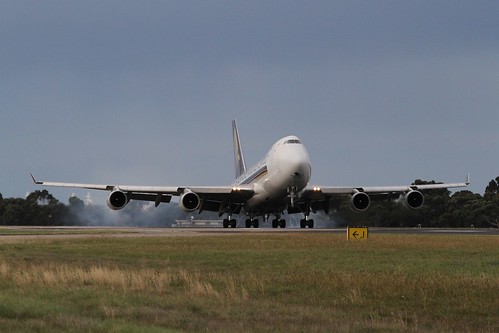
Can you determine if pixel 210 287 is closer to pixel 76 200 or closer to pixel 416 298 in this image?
pixel 416 298

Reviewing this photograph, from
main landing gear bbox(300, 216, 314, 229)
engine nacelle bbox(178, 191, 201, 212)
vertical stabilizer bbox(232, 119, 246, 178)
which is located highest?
vertical stabilizer bbox(232, 119, 246, 178)

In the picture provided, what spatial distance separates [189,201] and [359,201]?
14985 mm

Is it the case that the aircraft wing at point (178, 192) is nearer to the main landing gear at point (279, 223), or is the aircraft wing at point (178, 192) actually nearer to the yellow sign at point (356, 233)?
the main landing gear at point (279, 223)

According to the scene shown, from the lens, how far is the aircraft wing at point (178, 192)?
6888cm

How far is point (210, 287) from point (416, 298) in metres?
4.48

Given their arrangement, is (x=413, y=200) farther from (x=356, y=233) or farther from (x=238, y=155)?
(x=238, y=155)

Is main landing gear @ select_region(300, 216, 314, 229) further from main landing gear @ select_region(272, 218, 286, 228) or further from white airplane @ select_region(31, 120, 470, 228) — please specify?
main landing gear @ select_region(272, 218, 286, 228)

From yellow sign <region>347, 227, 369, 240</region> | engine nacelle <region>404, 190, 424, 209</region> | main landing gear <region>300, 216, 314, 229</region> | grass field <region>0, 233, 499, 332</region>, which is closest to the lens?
grass field <region>0, 233, 499, 332</region>

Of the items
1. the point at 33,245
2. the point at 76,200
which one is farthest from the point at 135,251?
the point at 76,200

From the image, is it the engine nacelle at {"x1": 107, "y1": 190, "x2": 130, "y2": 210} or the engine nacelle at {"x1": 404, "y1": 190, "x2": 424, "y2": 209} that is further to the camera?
the engine nacelle at {"x1": 404, "y1": 190, "x2": 424, "y2": 209}

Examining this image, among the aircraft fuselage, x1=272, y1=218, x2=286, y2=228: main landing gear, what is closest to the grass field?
the aircraft fuselage

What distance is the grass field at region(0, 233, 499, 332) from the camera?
Answer: 13039 millimetres

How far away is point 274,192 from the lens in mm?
67062

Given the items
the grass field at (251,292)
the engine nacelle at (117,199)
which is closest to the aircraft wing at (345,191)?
the engine nacelle at (117,199)
